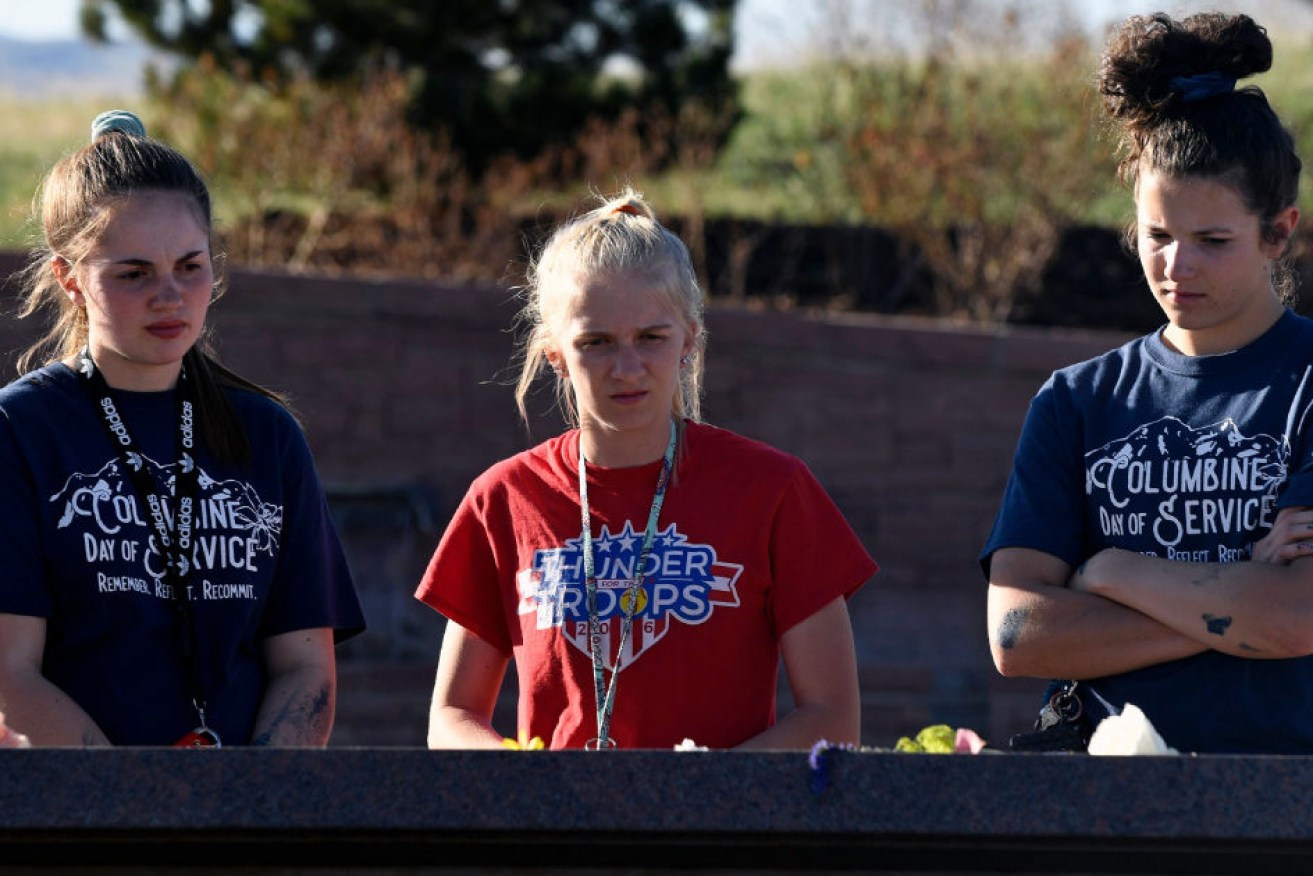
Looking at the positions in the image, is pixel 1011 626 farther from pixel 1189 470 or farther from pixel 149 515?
pixel 149 515

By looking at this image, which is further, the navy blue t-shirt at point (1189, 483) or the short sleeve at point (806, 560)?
the short sleeve at point (806, 560)

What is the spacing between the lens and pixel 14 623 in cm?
310

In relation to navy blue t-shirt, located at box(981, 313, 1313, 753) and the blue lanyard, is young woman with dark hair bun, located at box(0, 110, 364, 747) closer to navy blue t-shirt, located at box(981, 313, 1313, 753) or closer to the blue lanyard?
the blue lanyard

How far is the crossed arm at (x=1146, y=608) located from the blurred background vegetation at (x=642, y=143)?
271 inches

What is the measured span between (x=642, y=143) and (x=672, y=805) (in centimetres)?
1054

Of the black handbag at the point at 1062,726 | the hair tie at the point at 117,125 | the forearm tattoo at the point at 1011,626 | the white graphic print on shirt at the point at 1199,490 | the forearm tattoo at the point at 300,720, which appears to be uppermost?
the hair tie at the point at 117,125

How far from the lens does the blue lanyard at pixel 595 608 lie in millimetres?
3188

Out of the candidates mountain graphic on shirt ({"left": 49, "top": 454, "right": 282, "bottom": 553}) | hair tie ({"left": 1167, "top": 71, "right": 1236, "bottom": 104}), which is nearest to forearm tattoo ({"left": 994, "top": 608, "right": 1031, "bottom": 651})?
hair tie ({"left": 1167, "top": 71, "right": 1236, "bottom": 104})

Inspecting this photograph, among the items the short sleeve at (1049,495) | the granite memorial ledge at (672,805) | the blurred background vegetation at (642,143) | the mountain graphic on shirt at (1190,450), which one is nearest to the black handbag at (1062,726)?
the short sleeve at (1049,495)

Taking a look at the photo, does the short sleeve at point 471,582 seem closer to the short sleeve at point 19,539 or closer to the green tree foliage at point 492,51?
the short sleeve at point 19,539

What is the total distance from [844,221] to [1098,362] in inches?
329

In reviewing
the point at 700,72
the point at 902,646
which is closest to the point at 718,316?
the point at 902,646

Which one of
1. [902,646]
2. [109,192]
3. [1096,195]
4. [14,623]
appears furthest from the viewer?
[1096,195]

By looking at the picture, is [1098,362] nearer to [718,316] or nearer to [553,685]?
[553,685]
